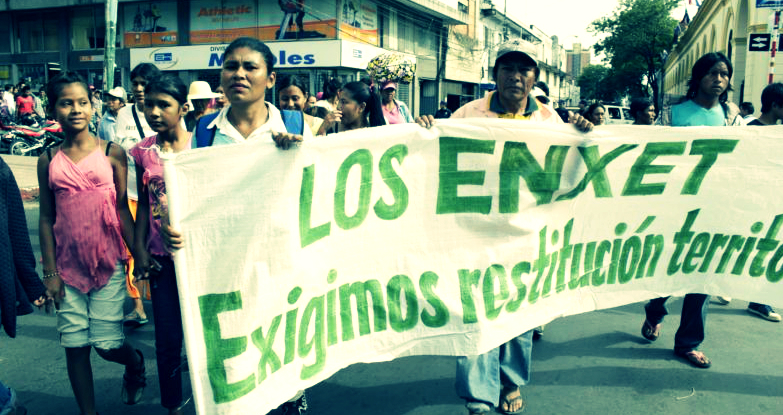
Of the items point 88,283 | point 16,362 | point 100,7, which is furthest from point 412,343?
point 100,7

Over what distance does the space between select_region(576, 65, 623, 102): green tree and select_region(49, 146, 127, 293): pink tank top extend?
65314 millimetres

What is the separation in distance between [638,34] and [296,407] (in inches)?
2142

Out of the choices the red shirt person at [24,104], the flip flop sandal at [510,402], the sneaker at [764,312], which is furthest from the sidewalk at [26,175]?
the sneaker at [764,312]

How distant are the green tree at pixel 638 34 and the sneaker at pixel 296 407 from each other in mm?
53052

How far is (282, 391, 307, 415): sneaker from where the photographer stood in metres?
3.23

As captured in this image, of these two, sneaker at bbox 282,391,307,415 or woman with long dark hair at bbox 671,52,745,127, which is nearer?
sneaker at bbox 282,391,307,415

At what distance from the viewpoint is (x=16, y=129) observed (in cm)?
1559

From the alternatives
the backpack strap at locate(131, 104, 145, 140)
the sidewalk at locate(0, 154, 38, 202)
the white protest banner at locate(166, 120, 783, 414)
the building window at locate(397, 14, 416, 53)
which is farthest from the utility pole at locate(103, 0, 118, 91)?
the building window at locate(397, 14, 416, 53)

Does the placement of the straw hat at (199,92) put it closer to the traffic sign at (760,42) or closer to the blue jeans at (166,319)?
the blue jeans at (166,319)

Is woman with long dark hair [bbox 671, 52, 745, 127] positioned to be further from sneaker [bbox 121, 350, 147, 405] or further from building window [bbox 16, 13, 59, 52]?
building window [bbox 16, 13, 59, 52]

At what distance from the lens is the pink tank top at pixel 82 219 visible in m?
2.99

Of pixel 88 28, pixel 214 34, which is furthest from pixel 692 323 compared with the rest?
pixel 88 28

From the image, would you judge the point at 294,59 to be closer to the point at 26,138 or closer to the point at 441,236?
the point at 26,138

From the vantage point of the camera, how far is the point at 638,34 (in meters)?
51.8
